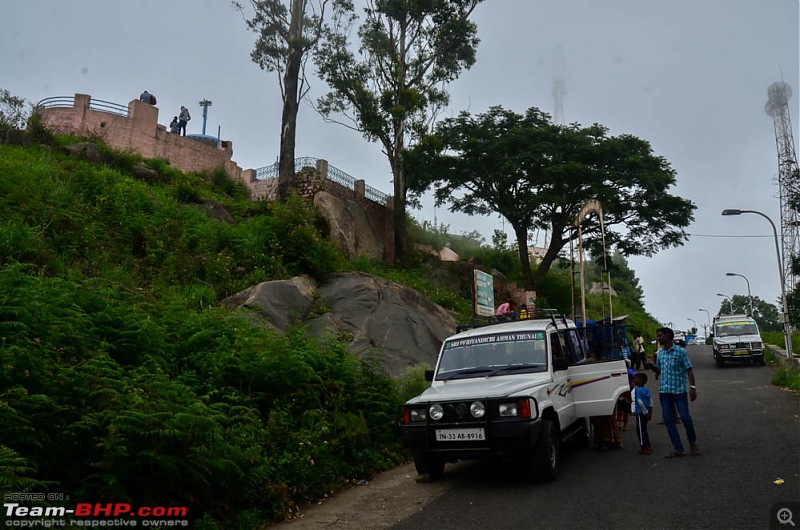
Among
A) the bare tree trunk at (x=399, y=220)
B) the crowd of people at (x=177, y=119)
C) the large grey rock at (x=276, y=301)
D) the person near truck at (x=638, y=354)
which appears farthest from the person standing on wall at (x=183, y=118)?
the person near truck at (x=638, y=354)

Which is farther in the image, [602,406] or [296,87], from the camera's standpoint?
[296,87]

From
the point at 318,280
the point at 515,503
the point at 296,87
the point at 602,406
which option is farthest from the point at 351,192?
the point at 515,503

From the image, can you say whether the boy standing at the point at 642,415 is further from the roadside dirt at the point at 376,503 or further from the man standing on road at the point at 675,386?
the roadside dirt at the point at 376,503

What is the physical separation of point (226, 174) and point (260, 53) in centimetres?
551

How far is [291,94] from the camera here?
23531 mm

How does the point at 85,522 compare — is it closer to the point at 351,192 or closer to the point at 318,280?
the point at 318,280

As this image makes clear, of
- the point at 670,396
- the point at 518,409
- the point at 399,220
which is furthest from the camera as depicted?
the point at 399,220

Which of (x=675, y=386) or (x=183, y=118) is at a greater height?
(x=183, y=118)

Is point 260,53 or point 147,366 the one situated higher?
point 260,53

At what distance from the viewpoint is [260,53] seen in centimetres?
2459

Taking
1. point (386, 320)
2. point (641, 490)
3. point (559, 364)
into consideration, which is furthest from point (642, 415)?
point (386, 320)

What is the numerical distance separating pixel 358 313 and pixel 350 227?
9779mm

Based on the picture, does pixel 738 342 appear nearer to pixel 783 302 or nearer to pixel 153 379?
pixel 783 302

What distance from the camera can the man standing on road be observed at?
821cm
